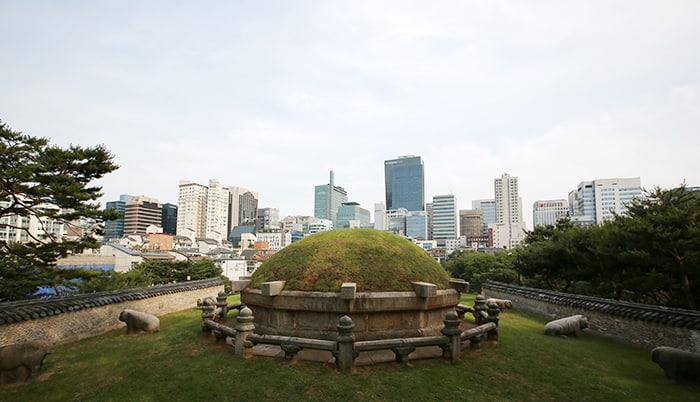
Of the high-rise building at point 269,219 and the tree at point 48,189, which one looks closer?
the tree at point 48,189

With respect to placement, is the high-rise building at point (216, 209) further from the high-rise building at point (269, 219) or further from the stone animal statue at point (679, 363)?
the stone animal statue at point (679, 363)

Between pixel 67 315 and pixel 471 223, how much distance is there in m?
166

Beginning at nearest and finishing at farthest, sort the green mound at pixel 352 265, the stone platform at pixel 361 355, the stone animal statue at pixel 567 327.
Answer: the stone platform at pixel 361 355
the green mound at pixel 352 265
the stone animal statue at pixel 567 327

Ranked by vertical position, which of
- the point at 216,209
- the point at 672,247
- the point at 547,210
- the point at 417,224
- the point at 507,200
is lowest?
the point at 672,247

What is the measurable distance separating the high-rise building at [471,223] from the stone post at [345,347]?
164 metres

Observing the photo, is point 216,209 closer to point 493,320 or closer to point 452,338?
point 493,320

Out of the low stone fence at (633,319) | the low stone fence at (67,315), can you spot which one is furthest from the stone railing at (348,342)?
the low stone fence at (67,315)

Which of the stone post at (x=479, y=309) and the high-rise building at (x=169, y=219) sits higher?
the high-rise building at (x=169, y=219)

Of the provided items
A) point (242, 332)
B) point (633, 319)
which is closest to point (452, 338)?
point (242, 332)

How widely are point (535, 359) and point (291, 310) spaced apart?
733cm

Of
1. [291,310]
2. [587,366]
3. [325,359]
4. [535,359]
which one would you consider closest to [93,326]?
[291,310]

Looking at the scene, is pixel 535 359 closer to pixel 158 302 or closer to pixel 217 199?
pixel 158 302

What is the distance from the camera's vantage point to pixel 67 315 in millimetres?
12164

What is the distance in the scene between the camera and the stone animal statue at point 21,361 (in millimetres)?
7848
